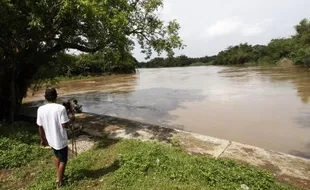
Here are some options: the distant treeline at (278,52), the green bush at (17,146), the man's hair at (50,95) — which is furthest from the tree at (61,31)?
the distant treeline at (278,52)

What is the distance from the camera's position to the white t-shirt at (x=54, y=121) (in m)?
3.69

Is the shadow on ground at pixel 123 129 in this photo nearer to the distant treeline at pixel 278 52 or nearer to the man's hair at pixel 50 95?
the man's hair at pixel 50 95

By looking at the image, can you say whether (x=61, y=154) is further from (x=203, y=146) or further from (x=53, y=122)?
(x=203, y=146)

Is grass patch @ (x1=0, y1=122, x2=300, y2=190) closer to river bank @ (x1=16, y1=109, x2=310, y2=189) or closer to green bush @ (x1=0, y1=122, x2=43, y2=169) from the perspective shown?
green bush @ (x1=0, y1=122, x2=43, y2=169)

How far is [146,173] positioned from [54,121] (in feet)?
5.07

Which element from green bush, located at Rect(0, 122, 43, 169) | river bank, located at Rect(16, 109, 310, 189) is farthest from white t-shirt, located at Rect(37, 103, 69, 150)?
river bank, located at Rect(16, 109, 310, 189)

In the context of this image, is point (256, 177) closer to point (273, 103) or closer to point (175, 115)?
point (175, 115)

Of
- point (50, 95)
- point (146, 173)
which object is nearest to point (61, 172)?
point (50, 95)

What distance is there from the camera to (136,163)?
14.3 ft

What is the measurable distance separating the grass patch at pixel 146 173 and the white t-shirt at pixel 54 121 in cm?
70

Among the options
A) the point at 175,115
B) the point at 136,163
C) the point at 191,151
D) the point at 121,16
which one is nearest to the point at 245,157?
the point at 191,151

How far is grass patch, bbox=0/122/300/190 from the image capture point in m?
3.86

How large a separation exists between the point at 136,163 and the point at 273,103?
29.9ft

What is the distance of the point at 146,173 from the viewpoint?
4.19m
